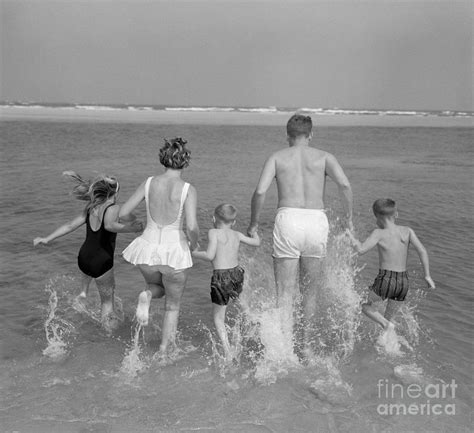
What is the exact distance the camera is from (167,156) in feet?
14.3

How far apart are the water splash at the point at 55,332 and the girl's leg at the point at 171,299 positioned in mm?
1018

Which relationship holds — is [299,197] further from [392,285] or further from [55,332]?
[55,332]

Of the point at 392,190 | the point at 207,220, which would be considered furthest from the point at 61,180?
the point at 392,190

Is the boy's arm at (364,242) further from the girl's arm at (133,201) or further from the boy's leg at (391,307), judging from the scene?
the girl's arm at (133,201)

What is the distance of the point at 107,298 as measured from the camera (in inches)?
204

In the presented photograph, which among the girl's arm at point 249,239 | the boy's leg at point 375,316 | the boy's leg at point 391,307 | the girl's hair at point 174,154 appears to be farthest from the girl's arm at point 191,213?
the boy's leg at point 391,307

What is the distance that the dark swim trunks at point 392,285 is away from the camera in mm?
4863

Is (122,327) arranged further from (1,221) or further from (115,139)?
(115,139)

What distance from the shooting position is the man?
4621 millimetres

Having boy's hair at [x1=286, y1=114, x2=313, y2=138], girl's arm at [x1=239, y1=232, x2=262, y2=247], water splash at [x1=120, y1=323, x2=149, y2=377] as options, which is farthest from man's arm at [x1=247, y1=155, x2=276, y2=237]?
water splash at [x1=120, y1=323, x2=149, y2=377]

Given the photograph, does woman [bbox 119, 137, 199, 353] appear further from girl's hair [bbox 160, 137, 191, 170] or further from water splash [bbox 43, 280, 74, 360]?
water splash [bbox 43, 280, 74, 360]

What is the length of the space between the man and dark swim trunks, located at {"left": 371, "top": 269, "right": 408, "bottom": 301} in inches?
26.5

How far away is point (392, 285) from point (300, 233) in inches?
42.3

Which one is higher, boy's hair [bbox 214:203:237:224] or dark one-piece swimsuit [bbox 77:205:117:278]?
boy's hair [bbox 214:203:237:224]
